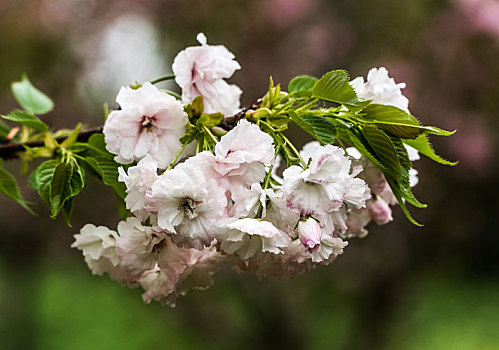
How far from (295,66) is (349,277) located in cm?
146

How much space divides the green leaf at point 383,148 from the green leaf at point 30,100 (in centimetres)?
72

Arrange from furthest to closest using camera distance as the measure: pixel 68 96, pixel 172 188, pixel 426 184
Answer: pixel 68 96
pixel 426 184
pixel 172 188

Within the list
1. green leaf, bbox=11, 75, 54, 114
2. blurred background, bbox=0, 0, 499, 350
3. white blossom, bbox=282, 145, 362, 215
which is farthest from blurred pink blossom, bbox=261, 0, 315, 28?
white blossom, bbox=282, 145, 362, 215

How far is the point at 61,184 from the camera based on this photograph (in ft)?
2.56

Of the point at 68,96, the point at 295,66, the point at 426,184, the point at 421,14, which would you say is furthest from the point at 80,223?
the point at 421,14

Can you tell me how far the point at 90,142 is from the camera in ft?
2.77

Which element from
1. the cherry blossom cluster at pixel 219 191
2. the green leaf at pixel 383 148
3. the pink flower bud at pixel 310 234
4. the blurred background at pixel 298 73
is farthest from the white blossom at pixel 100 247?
the blurred background at pixel 298 73

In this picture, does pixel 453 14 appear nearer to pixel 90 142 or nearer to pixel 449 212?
pixel 449 212

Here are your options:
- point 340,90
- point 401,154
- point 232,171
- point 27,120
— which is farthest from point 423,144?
point 27,120

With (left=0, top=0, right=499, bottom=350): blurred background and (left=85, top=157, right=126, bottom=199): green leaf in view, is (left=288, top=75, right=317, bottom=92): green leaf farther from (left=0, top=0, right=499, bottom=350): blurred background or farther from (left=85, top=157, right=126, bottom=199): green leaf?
(left=0, top=0, right=499, bottom=350): blurred background

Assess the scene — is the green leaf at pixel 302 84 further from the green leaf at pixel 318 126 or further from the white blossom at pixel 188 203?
the white blossom at pixel 188 203

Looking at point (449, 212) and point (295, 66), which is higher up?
point (295, 66)

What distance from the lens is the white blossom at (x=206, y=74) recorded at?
80cm

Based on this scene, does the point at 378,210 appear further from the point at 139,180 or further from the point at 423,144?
the point at 139,180
